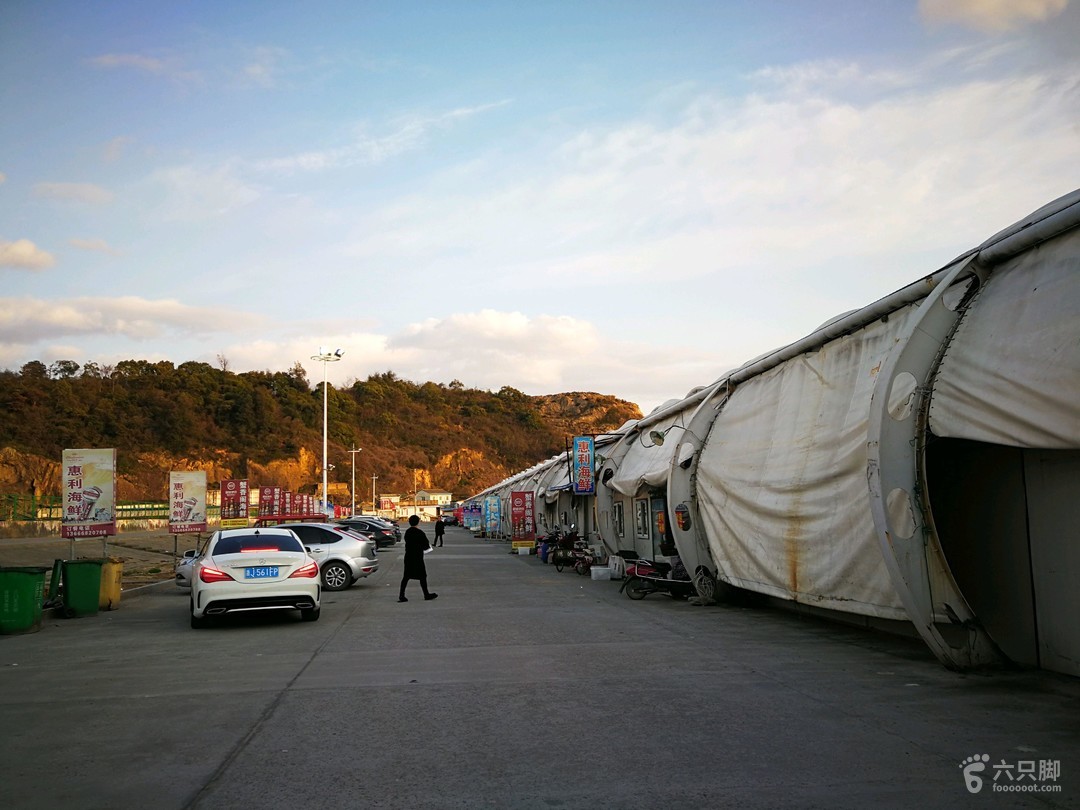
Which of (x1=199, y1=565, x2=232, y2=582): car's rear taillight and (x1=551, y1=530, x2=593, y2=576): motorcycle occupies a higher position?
(x1=199, y1=565, x2=232, y2=582): car's rear taillight

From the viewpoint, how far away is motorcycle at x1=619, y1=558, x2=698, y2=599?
1723 centimetres

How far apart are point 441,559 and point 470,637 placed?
895 inches

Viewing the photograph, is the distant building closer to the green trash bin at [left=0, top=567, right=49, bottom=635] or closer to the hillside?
the hillside

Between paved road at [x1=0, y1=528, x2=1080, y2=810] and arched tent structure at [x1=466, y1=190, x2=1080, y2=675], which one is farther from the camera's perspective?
arched tent structure at [x1=466, y1=190, x2=1080, y2=675]

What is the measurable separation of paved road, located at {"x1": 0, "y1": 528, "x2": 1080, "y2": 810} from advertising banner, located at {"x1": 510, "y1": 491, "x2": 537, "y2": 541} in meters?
32.1

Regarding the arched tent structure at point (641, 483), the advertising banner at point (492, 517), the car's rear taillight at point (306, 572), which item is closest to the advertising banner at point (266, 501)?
the advertising banner at point (492, 517)

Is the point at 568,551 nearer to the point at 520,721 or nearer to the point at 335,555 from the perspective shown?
the point at 335,555

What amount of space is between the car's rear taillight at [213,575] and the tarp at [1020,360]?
1004 cm

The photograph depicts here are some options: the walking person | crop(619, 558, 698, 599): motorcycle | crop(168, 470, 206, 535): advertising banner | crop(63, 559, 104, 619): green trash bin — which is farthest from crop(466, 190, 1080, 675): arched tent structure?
crop(168, 470, 206, 535): advertising banner

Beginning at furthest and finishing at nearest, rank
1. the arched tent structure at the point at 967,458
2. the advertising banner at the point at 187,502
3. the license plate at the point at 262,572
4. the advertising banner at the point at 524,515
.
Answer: the advertising banner at the point at 524,515 < the advertising banner at the point at 187,502 < the license plate at the point at 262,572 < the arched tent structure at the point at 967,458

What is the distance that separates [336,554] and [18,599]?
862 cm

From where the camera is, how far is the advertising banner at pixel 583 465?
2864cm

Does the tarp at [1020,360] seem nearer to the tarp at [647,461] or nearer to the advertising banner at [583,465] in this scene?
the tarp at [647,461]

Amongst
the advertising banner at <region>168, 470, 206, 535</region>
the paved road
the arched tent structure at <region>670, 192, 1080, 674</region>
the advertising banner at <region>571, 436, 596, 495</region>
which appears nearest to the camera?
the paved road
